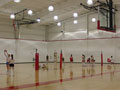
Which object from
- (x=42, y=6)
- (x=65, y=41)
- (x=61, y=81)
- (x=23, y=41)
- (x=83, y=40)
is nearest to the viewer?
(x=61, y=81)

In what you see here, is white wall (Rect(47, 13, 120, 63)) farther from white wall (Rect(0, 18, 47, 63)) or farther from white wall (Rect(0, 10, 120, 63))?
white wall (Rect(0, 18, 47, 63))

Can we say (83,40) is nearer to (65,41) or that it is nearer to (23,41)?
(65,41)

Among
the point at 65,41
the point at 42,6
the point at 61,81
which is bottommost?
the point at 61,81

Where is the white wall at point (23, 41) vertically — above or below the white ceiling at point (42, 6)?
below

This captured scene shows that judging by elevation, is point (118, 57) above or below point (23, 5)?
below

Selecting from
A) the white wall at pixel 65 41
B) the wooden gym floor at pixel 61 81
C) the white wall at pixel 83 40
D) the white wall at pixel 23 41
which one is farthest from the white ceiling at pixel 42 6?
the wooden gym floor at pixel 61 81

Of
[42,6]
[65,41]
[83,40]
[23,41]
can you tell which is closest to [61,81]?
[42,6]

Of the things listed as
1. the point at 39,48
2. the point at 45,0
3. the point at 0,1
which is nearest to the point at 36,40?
the point at 39,48

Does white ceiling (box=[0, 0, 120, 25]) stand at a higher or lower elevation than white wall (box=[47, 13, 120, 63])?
higher

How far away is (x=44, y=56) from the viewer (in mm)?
34406

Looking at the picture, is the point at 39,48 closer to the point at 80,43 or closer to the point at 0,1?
the point at 80,43

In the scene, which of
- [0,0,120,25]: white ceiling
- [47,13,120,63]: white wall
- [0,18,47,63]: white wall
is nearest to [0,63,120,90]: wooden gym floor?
[0,0,120,25]: white ceiling

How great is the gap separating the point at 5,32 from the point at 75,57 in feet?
40.8

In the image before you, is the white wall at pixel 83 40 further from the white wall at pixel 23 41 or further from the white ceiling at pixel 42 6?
the white ceiling at pixel 42 6
